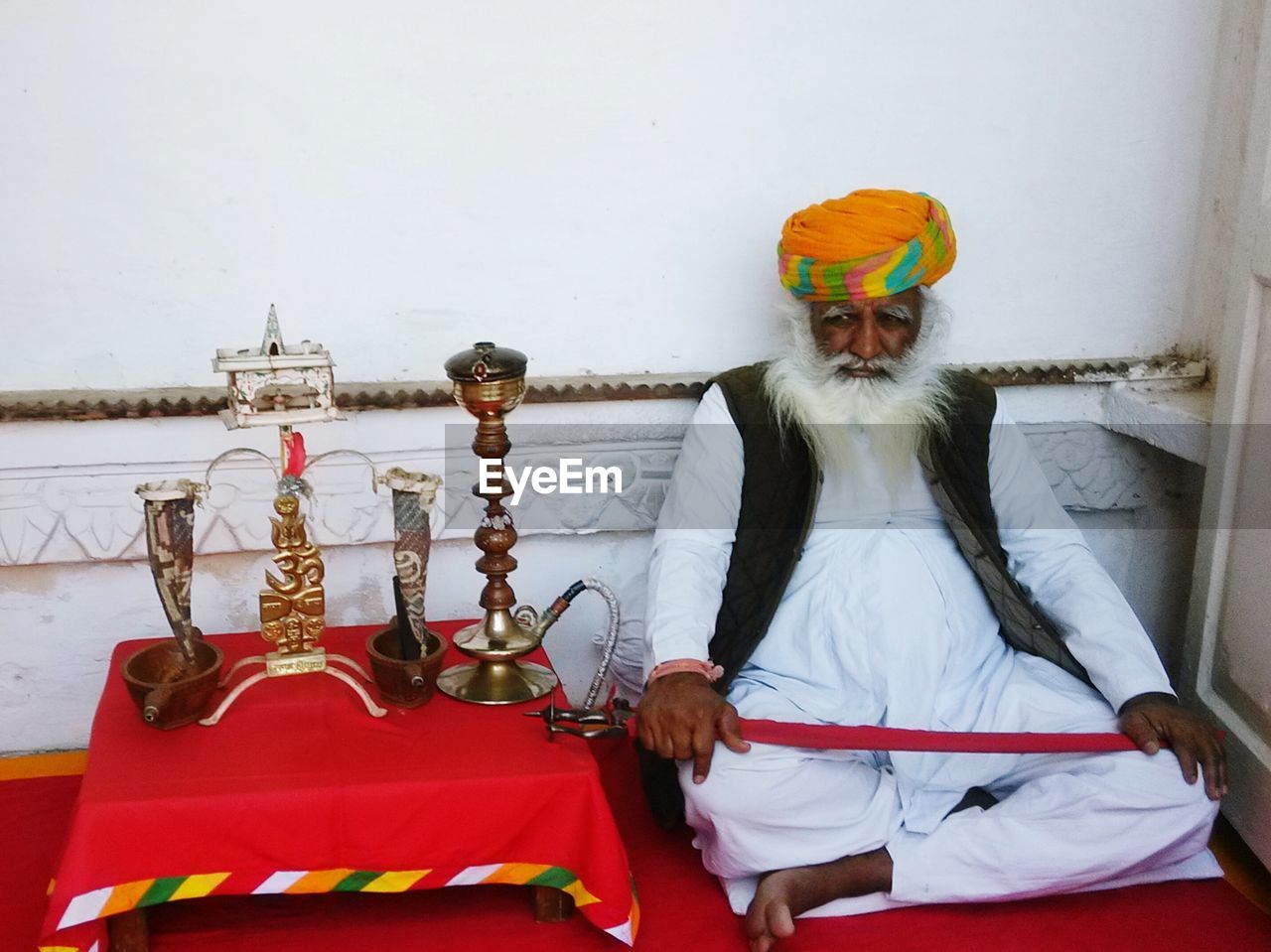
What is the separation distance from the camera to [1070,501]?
3055 mm

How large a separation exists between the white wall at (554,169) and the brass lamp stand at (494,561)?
585 millimetres

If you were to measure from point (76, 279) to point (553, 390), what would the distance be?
40.9 inches

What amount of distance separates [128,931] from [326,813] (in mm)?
396

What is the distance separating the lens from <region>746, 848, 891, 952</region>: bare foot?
209 cm

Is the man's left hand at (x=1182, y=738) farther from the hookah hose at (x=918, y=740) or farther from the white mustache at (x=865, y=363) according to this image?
the white mustache at (x=865, y=363)

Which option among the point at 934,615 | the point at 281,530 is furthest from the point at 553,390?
the point at 934,615

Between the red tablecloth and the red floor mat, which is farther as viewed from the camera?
the red floor mat

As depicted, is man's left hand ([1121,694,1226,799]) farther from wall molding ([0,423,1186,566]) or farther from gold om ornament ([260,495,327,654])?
gold om ornament ([260,495,327,654])

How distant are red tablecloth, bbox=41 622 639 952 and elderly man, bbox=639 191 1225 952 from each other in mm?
244

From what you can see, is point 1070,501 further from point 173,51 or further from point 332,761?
point 173,51

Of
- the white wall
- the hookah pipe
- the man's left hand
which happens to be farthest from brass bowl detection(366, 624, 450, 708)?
the man's left hand

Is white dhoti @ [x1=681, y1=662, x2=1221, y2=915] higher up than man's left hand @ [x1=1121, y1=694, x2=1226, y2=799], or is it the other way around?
man's left hand @ [x1=1121, y1=694, x2=1226, y2=799]

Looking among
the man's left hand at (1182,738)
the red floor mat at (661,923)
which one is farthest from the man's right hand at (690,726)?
the man's left hand at (1182,738)

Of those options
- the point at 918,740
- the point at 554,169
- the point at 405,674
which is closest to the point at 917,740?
the point at 918,740
